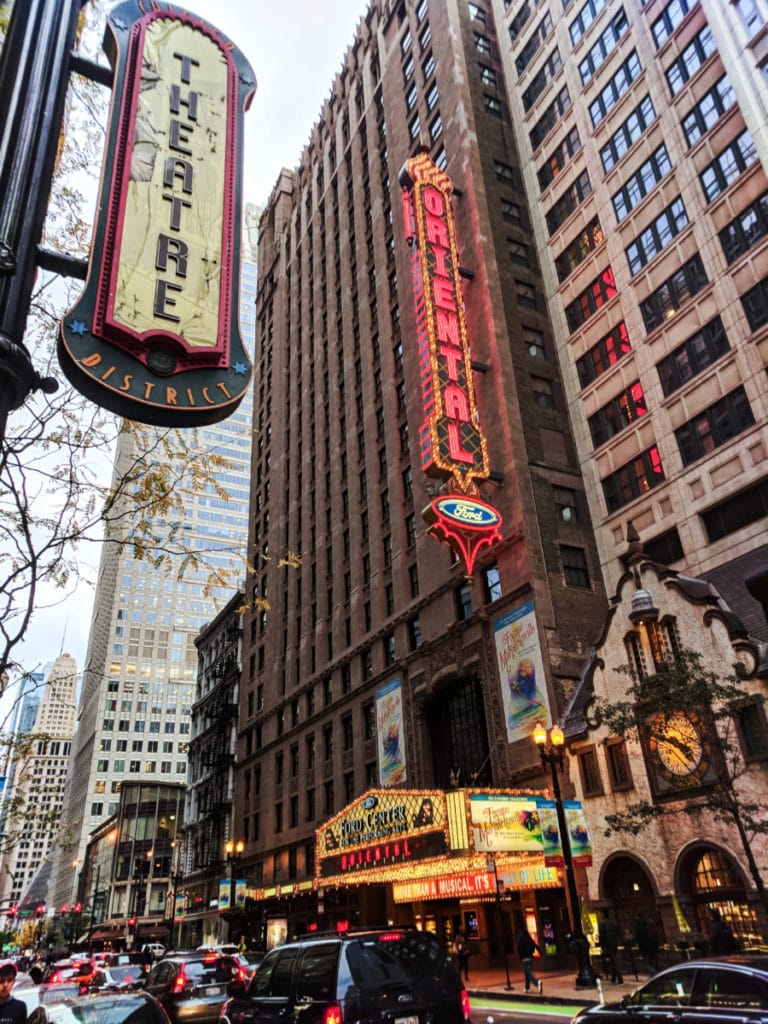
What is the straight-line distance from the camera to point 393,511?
49.5 meters

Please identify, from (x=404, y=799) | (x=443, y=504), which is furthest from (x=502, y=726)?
(x=443, y=504)

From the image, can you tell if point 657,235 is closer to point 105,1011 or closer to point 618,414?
point 618,414

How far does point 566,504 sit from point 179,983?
93.4 feet

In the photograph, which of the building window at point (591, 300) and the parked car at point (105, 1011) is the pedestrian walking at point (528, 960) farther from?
the building window at point (591, 300)

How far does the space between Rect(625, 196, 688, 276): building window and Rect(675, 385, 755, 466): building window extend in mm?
9243

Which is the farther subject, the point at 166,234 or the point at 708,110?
→ the point at 708,110

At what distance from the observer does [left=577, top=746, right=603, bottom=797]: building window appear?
93.2ft

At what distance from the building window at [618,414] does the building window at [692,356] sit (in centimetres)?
155

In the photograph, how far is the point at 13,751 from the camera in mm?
18906

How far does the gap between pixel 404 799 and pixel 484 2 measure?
57.9 meters

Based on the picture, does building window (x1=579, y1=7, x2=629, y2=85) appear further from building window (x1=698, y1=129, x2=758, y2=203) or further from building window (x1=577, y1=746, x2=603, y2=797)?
building window (x1=577, y1=746, x2=603, y2=797)

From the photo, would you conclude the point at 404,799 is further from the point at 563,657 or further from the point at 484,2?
the point at 484,2

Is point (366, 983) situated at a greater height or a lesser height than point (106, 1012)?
greater

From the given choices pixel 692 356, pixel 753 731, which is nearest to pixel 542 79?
pixel 692 356
